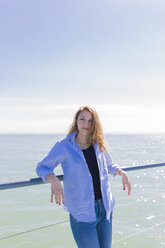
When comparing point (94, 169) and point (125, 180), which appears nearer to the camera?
point (94, 169)

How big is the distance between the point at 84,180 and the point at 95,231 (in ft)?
1.17

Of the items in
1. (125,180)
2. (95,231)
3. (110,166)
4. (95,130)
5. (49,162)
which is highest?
(95,130)

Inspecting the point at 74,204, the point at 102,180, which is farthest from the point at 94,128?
the point at 74,204

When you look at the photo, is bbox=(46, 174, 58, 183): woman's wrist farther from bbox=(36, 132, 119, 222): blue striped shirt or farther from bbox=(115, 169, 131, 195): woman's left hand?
bbox=(115, 169, 131, 195): woman's left hand

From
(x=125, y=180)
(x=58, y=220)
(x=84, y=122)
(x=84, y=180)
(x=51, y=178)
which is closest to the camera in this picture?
(x=51, y=178)

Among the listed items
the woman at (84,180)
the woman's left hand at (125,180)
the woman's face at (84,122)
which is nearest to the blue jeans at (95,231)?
the woman at (84,180)

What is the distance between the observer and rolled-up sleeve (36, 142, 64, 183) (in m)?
1.73

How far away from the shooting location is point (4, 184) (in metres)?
1.63

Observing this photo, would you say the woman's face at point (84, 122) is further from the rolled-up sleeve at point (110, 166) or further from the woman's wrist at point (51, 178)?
the woman's wrist at point (51, 178)

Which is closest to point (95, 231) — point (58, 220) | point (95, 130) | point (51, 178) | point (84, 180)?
point (84, 180)

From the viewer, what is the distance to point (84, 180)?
5.90 ft

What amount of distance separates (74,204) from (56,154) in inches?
14.6

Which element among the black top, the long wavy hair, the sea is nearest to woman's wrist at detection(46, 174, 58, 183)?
the black top

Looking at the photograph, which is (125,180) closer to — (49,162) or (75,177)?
(75,177)
